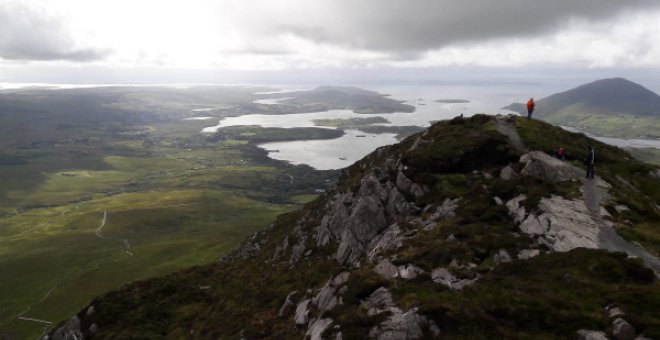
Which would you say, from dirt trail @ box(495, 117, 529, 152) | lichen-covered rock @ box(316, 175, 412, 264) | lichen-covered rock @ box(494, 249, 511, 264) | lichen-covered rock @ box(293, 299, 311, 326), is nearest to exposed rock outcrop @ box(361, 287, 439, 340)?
lichen-covered rock @ box(494, 249, 511, 264)

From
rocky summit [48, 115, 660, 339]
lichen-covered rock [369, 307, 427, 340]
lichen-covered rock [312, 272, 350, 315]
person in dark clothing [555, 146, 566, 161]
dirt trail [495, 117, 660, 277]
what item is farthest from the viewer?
person in dark clothing [555, 146, 566, 161]

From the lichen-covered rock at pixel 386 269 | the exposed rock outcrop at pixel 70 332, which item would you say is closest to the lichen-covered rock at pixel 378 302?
the lichen-covered rock at pixel 386 269

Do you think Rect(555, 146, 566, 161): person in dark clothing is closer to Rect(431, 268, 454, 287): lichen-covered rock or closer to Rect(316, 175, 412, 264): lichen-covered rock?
Rect(316, 175, 412, 264): lichen-covered rock

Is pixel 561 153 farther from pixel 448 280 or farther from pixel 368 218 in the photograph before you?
pixel 448 280

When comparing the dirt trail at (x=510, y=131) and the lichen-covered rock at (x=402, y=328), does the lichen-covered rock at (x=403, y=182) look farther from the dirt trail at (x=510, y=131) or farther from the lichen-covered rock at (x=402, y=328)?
the lichen-covered rock at (x=402, y=328)

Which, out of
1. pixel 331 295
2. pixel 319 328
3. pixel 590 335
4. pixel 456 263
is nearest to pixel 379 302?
pixel 319 328
